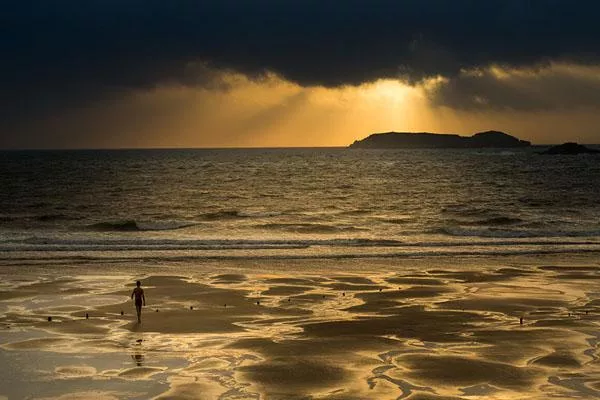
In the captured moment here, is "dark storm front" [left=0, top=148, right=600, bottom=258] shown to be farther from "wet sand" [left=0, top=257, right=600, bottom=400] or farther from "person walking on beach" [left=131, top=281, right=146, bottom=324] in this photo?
"person walking on beach" [left=131, top=281, right=146, bottom=324]

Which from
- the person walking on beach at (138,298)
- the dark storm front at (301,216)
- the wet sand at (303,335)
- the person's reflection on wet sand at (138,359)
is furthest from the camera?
the dark storm front at (301,216)

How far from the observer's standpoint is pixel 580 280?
35625 millimetres

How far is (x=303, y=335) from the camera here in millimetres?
24766

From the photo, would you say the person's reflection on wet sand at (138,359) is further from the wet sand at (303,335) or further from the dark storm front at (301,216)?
the dark storm front at (301,216)

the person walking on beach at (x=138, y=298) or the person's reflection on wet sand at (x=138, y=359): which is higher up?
the person walking on beach at (x=138, y=298)

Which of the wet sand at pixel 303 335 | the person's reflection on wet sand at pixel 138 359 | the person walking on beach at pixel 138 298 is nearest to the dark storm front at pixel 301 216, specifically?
the wet sand at pixel 303 335

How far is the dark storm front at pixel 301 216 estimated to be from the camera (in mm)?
52344

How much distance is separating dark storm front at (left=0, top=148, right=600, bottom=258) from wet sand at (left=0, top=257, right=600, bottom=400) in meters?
12.3

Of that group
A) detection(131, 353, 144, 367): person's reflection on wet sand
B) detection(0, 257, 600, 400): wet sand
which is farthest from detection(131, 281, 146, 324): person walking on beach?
detection(131, 353, 144, 367): person's reflection on wet sand

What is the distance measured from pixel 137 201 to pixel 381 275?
214 ft

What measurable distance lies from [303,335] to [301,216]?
2089 inches

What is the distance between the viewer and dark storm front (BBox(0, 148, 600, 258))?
52.3 m

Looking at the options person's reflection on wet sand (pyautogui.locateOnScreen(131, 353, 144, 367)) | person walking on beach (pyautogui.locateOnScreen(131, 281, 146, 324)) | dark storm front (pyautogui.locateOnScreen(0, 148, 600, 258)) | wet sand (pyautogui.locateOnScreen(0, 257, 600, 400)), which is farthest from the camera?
dark storm front (pyautogui.locateOnScreen(0, 148, 600, 258))

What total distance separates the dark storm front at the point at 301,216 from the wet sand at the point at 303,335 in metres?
12.3
